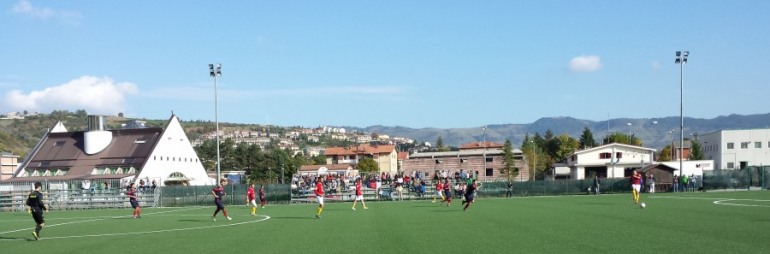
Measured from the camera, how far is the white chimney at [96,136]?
2832 inches

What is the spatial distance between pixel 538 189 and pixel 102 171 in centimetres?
4323

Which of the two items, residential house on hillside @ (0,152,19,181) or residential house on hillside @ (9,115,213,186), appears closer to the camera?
residential house on hillside @ (9,115,213,186)

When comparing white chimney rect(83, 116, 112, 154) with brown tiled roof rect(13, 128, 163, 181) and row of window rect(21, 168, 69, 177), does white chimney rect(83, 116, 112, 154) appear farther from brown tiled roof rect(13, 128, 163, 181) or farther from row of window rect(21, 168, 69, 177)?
row of window rect(21, 168, 69, 177)

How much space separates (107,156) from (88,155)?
101 inches

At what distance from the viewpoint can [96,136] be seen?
237 ft

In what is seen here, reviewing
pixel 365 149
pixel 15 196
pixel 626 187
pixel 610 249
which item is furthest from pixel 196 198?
pixel 365 149

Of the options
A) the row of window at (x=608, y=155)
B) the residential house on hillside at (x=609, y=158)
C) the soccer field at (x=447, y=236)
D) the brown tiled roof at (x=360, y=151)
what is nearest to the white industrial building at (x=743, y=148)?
the residential house on hillside at (x=609, y=158)

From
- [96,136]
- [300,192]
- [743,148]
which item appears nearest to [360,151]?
[743,148]

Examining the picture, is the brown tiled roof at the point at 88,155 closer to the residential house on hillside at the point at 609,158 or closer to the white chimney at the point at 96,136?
the white chimney at the point at 96,136

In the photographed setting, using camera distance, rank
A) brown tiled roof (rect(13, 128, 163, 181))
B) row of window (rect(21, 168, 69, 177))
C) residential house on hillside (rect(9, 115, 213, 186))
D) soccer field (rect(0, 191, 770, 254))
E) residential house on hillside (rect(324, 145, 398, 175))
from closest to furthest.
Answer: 1. soccer field (rect(0, 191, 770, 254))
2. residential house on hillside (rect(9, 115, 213, 186))
3. brown tiled roof (rect(13, 128, 163, 181))
4. row of window (rect(21, 168, 69, 177))
5. residential house on hillside (rect(324, 145, 398, 175))

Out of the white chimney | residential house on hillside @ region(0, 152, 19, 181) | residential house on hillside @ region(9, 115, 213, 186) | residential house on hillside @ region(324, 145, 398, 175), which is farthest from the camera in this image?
residential house on hillside @ region(324, 145, 398, 175)

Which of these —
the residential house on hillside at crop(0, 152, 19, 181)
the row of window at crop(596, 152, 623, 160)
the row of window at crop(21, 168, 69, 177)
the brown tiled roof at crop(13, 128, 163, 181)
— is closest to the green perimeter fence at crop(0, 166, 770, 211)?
the brown tiled roof at crop(13, 128, 163, 181)

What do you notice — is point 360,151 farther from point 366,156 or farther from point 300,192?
point 300,192

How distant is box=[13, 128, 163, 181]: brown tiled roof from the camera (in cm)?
6906
